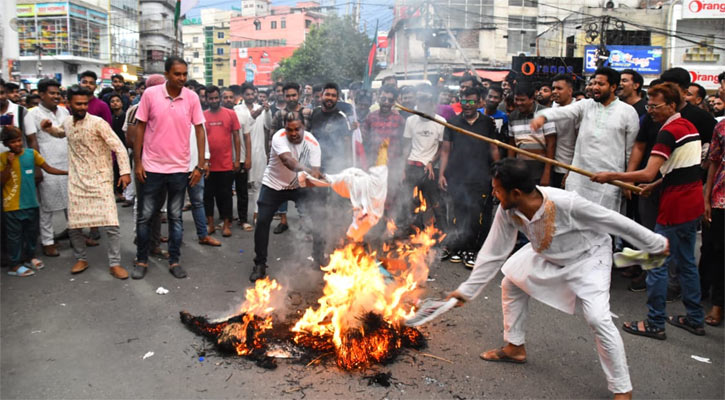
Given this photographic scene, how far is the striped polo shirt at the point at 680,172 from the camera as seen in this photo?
3938 millimetres

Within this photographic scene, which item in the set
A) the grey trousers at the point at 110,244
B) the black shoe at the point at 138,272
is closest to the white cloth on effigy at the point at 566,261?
the black shoe at the point at 138,272

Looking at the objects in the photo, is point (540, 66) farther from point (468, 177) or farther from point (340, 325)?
point (340, 325)

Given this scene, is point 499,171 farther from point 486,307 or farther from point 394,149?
point 394,149

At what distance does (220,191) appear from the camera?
23.4ft

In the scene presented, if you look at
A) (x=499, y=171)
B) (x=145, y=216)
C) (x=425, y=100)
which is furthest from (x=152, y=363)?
(x=425, y=100)

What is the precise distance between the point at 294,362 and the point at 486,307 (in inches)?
80.0

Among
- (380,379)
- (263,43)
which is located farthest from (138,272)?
(263,43)

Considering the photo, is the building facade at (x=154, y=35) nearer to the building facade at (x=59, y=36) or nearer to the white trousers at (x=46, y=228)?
the building facade at (x=59, y=36)

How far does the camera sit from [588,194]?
4.80m

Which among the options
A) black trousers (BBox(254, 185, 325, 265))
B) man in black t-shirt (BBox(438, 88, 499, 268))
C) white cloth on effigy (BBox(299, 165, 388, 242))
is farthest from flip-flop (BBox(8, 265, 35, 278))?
man in black t-shirt (BBox(438, 88, 499, 268))

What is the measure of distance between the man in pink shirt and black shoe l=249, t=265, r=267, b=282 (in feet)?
2.51

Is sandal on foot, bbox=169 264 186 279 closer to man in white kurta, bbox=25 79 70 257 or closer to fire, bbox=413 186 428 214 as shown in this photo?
man in white kurta, bbox=25 79 70 257

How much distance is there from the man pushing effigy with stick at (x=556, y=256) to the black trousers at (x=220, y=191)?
4.54 metres

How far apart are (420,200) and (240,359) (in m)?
3.60
